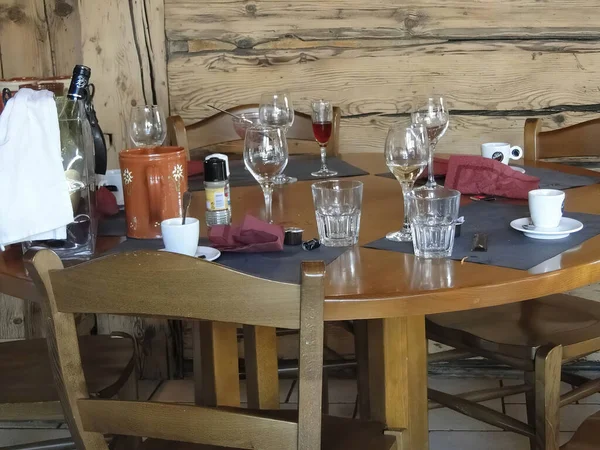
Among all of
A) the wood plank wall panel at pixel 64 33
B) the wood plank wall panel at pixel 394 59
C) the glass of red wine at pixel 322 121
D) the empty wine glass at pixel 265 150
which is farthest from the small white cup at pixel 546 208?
the wood plank wall panel at pixel 64 33

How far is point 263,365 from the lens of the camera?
1.51 meters

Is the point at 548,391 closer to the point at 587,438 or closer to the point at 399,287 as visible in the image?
the point at 587,438

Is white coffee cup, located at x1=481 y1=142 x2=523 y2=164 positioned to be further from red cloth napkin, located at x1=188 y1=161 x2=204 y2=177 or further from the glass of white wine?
red cloth napkin, located at x1=188 y1=161 x2=204 y2=177

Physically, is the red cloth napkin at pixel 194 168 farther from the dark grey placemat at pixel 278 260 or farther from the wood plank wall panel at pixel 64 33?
the wood plank wall panel at pixel 64 33

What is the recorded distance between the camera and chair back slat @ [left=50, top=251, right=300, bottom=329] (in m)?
0.94

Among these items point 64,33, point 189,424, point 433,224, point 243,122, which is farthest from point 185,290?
point 64,33

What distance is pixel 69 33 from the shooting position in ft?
8.97

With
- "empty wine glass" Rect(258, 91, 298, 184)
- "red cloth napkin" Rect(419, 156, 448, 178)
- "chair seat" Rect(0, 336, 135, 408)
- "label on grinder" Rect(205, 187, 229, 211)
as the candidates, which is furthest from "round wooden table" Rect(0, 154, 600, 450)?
"empty wine glass" Rect(258, 91, 298, 184)

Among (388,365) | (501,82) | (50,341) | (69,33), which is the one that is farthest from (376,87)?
(50,341)

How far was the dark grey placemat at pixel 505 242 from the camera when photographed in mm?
1265

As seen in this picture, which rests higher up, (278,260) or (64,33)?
(64,33)

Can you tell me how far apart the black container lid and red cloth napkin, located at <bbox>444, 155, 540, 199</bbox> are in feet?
1.74

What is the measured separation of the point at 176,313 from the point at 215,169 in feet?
1.94

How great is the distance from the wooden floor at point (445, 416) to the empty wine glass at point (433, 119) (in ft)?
2.47
